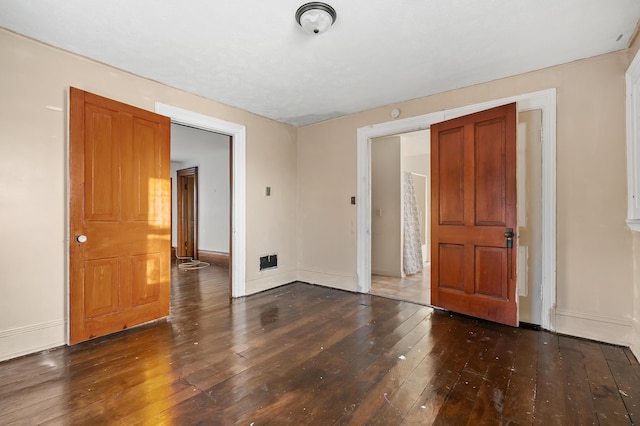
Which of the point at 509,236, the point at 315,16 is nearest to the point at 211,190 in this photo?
the point at 315,16

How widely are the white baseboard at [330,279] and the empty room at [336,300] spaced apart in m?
0.47

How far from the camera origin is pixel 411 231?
5734 millimetres

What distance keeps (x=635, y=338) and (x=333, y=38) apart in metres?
3.48

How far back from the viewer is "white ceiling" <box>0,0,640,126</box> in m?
2.07

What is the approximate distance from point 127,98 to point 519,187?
410cm

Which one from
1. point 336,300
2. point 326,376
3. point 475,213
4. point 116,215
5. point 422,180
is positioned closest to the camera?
point 326,376

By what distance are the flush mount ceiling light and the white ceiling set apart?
0.18ft

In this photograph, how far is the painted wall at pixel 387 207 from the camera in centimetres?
538

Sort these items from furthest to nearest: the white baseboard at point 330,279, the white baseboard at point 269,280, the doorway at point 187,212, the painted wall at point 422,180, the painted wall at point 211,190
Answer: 1. the doorway at point 187,212
2. the painted wall at point 211,190
3. the painted wall at point 422,180
4. the white baseboard at point 330,279
5. the white baseboard at point 269,280

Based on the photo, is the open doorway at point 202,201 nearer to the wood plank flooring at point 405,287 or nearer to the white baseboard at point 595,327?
the wood plank flooring at point 405,287

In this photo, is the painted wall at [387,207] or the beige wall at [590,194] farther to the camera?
the painted wall at [387,207]

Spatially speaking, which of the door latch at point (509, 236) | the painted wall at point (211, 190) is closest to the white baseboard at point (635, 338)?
the door latch at point (509, 236)

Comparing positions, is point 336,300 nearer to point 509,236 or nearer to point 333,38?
point 509,236

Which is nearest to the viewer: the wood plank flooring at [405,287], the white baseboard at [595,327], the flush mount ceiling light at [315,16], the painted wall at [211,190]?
the flush mount ceiling light at [315,16]
